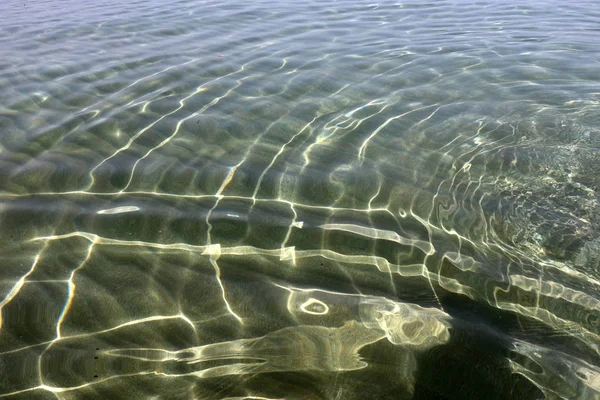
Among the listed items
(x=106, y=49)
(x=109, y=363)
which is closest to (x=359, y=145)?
(x=109, y=363)

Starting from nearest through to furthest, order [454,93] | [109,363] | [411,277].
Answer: [109,363], [411,277], [454,93]

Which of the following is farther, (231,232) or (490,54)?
(490,54)

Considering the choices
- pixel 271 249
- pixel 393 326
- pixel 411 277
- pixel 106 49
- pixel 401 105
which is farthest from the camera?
pixel 106 49

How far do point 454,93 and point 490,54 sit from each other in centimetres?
180

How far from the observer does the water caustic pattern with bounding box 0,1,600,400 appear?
2.15 meters

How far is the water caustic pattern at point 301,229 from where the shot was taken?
2154 mm

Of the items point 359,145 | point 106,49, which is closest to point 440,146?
point 359,145

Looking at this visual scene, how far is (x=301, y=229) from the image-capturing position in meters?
3.07

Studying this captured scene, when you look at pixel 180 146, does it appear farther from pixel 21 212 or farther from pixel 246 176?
pixel 21 212

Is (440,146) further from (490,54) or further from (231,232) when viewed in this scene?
(490,54)

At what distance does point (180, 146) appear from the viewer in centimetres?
407

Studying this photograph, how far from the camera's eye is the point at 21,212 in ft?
10.5

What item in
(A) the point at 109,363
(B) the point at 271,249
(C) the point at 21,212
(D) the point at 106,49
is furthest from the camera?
(D) the point at 106,49

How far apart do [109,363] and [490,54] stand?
628 cm
